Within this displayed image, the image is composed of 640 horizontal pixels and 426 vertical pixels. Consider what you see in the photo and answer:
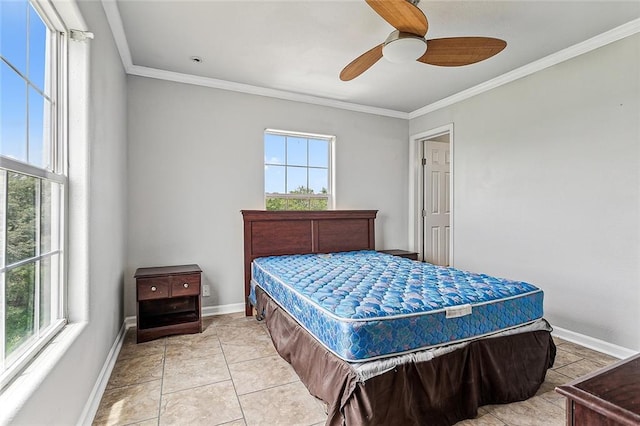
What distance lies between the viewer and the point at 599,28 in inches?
102

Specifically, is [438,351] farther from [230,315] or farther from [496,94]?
[496,94]

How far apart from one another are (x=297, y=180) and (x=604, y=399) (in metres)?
3.67

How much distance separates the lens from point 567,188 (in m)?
2.98

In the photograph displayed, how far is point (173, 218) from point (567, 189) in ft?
12.8

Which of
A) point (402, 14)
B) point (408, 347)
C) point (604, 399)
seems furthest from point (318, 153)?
point (604, 399)

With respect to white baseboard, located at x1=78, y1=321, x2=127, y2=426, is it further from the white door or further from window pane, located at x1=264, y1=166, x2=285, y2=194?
the white door

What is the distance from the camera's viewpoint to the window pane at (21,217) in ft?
3.89

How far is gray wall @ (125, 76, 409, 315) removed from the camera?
334 cm

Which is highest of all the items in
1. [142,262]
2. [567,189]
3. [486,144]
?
[486,144]

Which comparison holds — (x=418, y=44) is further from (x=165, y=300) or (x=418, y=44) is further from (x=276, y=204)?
(x=165, y=300)

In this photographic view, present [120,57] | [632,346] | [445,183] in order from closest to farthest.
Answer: [632,346]
[120,57]
[445,183]

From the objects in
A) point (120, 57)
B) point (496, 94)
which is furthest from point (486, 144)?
point (120, 57)

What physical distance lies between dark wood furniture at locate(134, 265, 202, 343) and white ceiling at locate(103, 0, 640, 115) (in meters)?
2.03

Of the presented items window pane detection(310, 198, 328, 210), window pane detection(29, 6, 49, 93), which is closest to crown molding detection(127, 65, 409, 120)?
window pane detection(310, 198, 328, 210)
